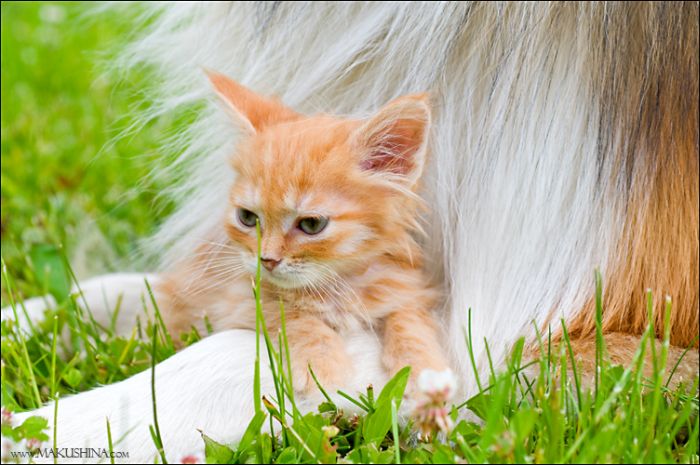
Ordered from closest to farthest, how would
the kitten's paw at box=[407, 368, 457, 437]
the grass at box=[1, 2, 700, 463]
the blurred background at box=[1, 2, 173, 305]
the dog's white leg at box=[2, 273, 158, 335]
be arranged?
the kitten's paw at box=[407, 368, 457, 437]
the grass at box=[1, 2, 700, 463]
the dog's white leg at box=[2, 273, 158, 335]
the blurred background at box=[1, 2, 173, 305]

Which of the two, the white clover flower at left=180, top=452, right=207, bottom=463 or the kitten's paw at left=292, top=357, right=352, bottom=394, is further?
the kitten's paw at left=292, top=357, right=352, bottom=394

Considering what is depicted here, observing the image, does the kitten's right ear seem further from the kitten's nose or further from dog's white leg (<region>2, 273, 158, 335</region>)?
dog's white leg (<region>2, 273, 158, 335</region>)

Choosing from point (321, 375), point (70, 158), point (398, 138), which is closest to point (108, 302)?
point (321, 375)

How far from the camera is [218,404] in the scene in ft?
5.89

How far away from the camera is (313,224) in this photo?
5.81ft

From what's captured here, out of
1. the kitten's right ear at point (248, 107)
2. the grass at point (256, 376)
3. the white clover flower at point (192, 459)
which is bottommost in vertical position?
the white clover flower at point (192, 459)

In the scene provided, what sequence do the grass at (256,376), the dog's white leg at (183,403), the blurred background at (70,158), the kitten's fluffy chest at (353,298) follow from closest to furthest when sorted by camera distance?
the grass at (256,376)
the dog's white leg at (183,403)
the kitten's fluffy chest at (353,298)
the blurred background at (70,158)

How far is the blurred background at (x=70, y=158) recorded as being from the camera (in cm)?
285

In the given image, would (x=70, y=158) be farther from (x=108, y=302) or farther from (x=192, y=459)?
(x=192, y=459)

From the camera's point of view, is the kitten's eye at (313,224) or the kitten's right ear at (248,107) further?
the kitten's right ear at (248,107)

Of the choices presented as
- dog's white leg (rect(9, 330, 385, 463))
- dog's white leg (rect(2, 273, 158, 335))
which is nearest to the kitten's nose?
dog's white leg (rect(9, 330, 385, 463))

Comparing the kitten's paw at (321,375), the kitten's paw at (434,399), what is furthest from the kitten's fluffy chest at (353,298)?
the kitten's paw at (434,399)

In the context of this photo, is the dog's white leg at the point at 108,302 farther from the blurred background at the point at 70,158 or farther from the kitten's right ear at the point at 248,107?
the kitten's right ear at the point at 248,107

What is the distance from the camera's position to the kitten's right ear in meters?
1.91
